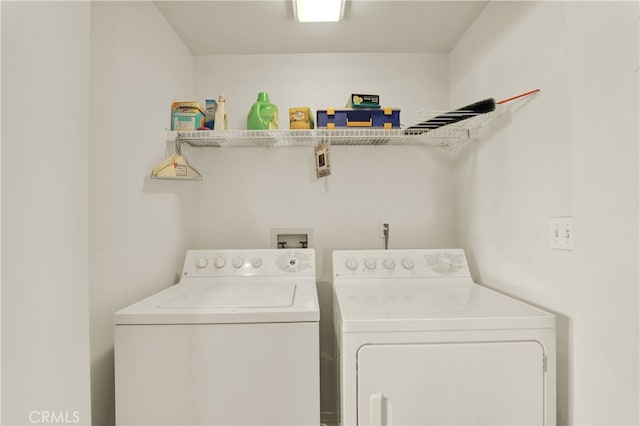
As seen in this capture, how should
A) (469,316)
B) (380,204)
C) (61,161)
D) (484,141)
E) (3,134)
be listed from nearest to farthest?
1. (3,134)
2. (61,161)
3. (469,316)
4. (484,141)
5. (380,204)

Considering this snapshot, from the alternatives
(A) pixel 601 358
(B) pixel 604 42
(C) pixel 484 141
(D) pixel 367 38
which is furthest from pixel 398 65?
(A) pixel 601 358

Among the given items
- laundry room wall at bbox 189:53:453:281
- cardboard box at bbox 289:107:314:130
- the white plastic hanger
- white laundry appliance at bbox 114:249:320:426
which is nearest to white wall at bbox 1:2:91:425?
white laundry appliance at bbox 114:249:320:426

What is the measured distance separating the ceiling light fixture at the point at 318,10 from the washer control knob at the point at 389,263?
127 cm

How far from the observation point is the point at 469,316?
43.3 inches

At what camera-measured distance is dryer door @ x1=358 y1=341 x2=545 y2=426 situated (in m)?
1.05

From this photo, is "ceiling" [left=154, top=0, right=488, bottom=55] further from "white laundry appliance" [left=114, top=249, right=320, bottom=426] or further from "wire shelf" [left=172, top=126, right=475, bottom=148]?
"white laundry appliance" [left=114, top=249, right=320, bottom=426]

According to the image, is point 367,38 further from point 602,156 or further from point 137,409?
point 137,409

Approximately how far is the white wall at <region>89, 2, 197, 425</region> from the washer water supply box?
2.75ft

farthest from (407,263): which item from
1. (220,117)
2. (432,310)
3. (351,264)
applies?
(220,117)

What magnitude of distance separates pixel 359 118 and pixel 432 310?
3.38 feet

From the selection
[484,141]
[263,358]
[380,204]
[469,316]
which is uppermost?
[484,141]

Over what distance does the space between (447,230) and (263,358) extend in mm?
1436

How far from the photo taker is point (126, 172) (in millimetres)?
1337

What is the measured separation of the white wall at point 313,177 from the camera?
2.04 m
